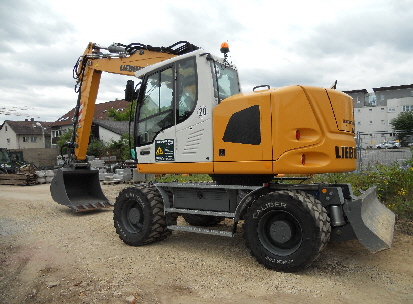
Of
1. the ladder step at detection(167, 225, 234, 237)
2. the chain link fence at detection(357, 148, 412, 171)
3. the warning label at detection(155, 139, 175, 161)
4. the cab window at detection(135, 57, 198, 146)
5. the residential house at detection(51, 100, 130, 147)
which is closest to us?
the ladder step at detection(167, 225, 234, 237)

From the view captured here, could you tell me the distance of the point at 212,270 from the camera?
487 centimetres

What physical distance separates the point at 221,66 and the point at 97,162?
1755 cm

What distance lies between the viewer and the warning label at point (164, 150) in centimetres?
595

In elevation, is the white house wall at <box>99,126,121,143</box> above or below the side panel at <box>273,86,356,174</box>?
above

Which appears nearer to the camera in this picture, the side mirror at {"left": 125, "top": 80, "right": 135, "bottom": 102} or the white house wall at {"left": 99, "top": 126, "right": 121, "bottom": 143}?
the side mirror at {"left": 125, "top": 80, "right": 135, "bottom": 102}

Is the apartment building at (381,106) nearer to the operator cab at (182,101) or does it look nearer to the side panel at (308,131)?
the operator cab at (182,101)

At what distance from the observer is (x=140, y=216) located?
20.7 ft

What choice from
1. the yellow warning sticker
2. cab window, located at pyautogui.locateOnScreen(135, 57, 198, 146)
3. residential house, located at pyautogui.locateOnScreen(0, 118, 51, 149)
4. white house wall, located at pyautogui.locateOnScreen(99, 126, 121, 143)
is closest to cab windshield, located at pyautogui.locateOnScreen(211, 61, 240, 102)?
cab window, located at pyautogui.locateOnScreen(135, 57, 198, 146)

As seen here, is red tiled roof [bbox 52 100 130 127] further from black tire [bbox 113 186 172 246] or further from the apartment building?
black tire [bbox 113 186 172 246]

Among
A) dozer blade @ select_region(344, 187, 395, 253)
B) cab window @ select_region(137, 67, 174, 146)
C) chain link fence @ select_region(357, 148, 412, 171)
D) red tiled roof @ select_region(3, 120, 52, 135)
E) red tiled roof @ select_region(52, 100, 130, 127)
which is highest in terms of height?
red tiled roof @ select_region(52, 100, 130, 127)

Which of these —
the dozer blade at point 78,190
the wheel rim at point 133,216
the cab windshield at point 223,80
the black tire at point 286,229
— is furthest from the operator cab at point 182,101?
the dozer blade at point 78,190

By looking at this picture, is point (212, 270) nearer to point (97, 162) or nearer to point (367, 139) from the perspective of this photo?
point (367, 139)

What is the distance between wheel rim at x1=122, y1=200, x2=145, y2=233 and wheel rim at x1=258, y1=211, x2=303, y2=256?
7.65 ft

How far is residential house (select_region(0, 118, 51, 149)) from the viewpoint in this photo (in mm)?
57688
